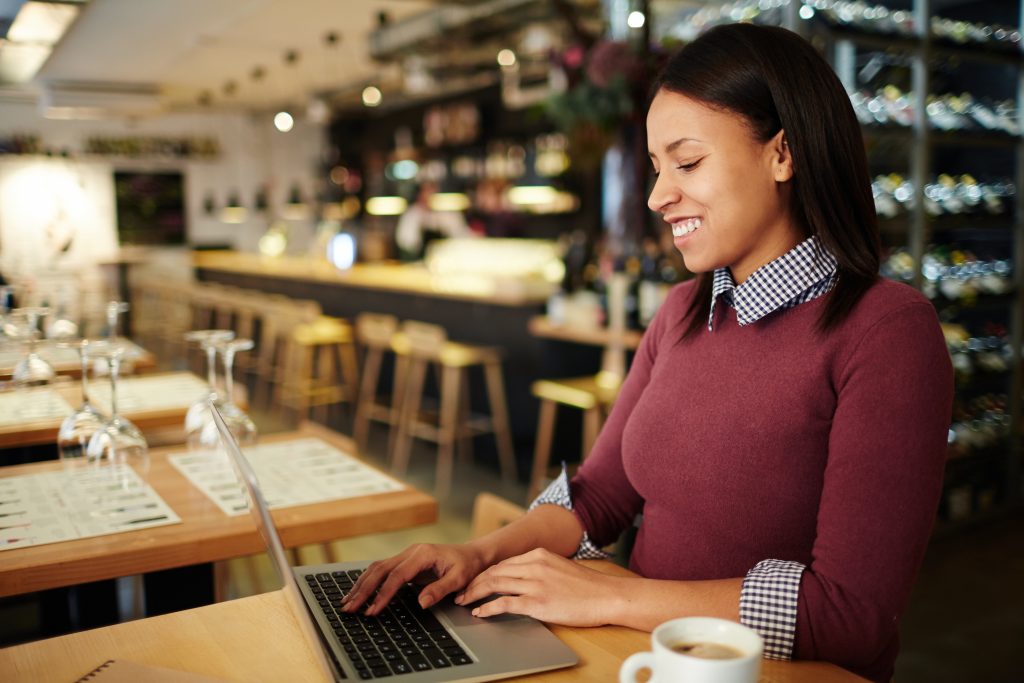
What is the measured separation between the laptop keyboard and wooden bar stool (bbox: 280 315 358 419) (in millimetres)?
5875

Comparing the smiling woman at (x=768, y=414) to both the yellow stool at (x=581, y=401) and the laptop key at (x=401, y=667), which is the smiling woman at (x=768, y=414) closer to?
the laptop key at (x=401, y=667)

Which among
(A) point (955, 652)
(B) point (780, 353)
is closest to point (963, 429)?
(A) point (955, 652)

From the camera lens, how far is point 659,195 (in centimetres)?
140

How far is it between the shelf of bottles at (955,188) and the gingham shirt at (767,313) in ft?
9.50

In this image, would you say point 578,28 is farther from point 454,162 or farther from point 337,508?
point 454,162

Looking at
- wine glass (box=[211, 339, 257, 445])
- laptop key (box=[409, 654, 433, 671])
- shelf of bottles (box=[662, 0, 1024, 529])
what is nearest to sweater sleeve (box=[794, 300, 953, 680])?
laptop key (box=[409, 654, 433, 671])

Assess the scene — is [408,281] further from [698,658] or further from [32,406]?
[698,658]

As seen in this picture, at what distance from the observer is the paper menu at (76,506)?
162cm

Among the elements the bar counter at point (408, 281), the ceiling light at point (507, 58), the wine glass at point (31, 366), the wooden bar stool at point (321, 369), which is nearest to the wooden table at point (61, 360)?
the wine glass at point (31, 366)

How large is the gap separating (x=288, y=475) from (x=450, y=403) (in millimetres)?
3583

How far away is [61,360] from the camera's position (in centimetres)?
349

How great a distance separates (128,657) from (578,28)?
397 centimetres

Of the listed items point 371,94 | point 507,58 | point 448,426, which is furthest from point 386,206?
point 448,426

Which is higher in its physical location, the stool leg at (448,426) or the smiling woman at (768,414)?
the smiling woman at (768,414)
